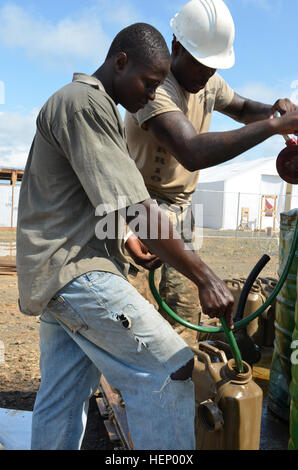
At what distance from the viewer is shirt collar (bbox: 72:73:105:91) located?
5.81ft

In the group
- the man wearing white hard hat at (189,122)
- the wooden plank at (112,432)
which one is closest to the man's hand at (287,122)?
the man wearing white hard hat at (189,122)

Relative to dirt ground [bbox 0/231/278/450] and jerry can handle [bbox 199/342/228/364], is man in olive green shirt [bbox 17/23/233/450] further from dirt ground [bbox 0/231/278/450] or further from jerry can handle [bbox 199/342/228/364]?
dirt ground [bbox 0/231/278/450]

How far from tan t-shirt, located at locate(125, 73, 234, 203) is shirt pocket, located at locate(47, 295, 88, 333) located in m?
1.24

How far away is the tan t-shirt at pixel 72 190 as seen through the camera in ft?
5.37

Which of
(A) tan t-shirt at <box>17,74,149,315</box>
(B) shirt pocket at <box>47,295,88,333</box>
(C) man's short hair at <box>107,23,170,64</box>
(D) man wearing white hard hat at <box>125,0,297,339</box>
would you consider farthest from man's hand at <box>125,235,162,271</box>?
(C) man's short hair at <box>107,23,170,64</box>

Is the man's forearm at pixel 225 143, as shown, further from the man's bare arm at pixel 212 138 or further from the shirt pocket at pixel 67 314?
the shirt pocket at pixel 67 314

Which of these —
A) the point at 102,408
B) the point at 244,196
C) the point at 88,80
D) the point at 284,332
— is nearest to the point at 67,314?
the point at 88,80

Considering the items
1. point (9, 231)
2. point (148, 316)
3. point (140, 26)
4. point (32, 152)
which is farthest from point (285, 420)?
point (9, 231)

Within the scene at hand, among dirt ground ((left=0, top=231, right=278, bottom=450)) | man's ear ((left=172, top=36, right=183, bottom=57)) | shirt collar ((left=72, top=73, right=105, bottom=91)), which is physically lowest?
dirt ground ((left=0, top=231, right=278, bottom=450))

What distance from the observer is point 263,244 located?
62.0 feet

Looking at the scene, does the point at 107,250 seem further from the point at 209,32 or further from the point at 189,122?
the point at 209,32

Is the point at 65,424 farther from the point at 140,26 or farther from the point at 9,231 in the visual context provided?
the point at 9,231

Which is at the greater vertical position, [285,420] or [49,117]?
[49,117]
